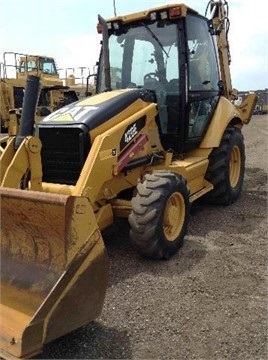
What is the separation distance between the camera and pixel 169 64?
5.27m

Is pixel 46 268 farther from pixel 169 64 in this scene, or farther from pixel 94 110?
pixel 169 64

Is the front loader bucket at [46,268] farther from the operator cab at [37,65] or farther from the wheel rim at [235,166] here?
the operator cab at [37,65]

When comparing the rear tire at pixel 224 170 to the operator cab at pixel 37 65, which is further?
the operator cab at pixel 37 65

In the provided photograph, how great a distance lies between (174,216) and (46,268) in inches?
68.5

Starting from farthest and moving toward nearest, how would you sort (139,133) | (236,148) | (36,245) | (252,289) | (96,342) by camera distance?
(236,148) → (139,133) → (252,289) → (36,245) → (96,342)

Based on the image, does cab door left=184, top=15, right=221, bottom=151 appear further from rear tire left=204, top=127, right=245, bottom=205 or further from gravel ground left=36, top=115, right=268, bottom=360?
gravel ground left=36, top=115, right=268, bottom=360

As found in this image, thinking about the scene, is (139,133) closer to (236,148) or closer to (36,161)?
(36,161)

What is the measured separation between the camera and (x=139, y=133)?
4773mm

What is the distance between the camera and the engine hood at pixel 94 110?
170 inches

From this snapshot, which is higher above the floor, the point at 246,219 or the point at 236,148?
the point at 236,148

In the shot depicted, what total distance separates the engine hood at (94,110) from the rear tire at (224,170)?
155 centimetres

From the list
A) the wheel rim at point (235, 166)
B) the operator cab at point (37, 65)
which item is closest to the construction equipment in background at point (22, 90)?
the operator cab at point (37, 65)

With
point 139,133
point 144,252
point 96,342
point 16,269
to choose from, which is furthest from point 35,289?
point 139,133

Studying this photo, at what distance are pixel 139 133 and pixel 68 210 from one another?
6.86 ft
